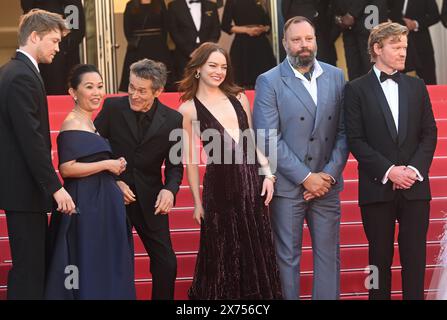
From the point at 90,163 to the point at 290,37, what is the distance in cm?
153

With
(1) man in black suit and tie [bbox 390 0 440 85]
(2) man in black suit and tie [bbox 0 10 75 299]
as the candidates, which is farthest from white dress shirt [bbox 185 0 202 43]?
(2) man in black suit and tie [bbox 0 10 75 299]

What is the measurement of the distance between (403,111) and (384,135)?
20 cm

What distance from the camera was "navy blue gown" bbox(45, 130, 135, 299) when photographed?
568 cm

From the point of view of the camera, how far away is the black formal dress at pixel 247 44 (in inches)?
417

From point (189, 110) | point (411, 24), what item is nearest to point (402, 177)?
point (189, 110)

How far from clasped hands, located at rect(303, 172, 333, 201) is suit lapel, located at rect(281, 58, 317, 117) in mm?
402

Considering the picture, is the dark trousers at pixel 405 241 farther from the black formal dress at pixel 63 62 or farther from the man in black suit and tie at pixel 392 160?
the black formal dress at pixel 63 62

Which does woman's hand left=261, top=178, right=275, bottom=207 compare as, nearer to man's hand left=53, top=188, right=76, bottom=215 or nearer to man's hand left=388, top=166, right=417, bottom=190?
man's hand left=388, top=166, right=417, bottom=190

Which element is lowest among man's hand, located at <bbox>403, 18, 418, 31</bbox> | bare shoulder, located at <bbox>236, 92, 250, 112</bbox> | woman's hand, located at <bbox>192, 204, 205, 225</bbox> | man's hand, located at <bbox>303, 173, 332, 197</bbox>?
woman's hand, located at <bbox>192, 204, 205, 225</bbox>

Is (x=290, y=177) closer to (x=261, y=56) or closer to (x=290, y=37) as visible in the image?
(x=290, y=37)

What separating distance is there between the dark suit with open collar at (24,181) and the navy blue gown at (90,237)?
0.44 ft

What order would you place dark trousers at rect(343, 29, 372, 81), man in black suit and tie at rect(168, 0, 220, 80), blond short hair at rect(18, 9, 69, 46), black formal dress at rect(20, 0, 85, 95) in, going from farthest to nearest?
man in black suit and tie at rect(168, 0, 220, 80)
black formal dress at rect(20, 0, 85, 95)
dark trousers at rect(343, 29, 372, 81)
blond short hair at rect(18, 9, 69, 46)

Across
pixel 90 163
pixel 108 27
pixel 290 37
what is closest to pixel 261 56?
pixel 108 27

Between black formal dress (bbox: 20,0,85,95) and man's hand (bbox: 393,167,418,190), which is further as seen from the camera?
black formal dress (bbox: 20,0,85,95)
